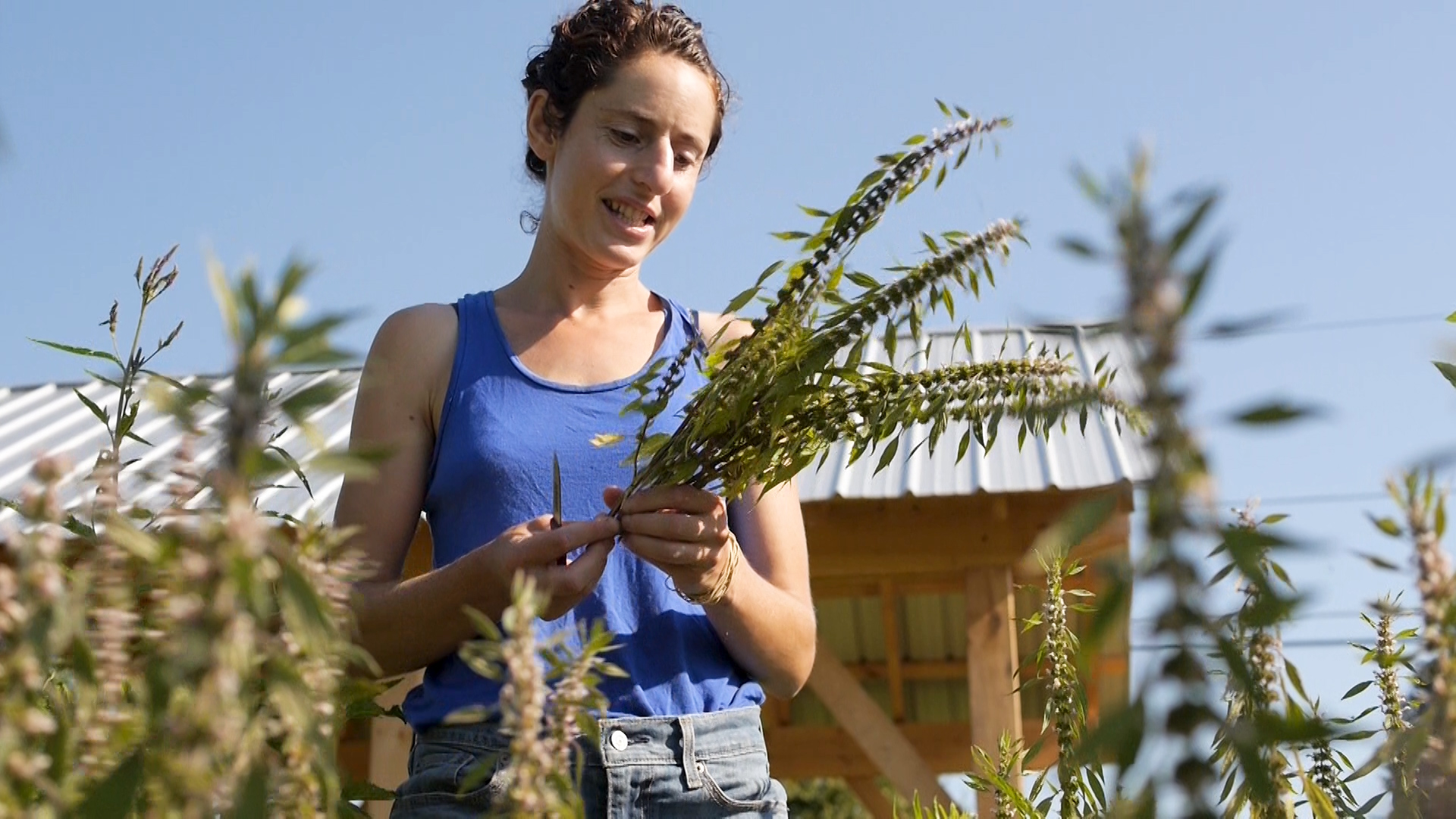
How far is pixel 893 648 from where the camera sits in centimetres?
990

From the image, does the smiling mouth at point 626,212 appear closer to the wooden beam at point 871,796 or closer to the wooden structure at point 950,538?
the wooden structure at point 950,538

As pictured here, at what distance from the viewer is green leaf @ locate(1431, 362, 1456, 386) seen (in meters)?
0.94

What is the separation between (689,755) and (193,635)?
1.37m

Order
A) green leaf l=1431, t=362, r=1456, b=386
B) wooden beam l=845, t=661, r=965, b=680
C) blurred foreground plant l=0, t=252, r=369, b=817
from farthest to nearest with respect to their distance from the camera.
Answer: wooden beam l=845, t=661, r=965, b=680, green leaf l=1431, t=362, r=1456, b=386, blurred foreground plant l=0, t=252, r=369, b=817

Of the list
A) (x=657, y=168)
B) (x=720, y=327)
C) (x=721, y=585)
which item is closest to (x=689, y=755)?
(x=721, y=585)

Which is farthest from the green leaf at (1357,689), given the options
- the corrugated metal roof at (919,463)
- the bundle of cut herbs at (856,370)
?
the corrugated metal roof at (919,463)

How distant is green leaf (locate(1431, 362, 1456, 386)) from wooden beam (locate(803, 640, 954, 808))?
5585 mm

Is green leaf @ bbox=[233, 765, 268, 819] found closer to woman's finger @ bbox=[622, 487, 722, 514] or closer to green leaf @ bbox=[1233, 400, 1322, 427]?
green leaf @ bbox=[1233, 400, 1322, 427]

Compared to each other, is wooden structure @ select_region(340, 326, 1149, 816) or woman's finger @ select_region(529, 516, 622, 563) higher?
wooden structure @ select_region(340, 326, 1149, 816)

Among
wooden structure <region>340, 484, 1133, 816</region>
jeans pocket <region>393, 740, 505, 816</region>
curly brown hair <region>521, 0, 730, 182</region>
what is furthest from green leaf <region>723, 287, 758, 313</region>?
wooden structure <region>340, 484, 1133, 816</region>

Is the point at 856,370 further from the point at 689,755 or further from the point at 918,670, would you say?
the point at 918,670

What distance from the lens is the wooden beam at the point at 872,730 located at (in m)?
6.57

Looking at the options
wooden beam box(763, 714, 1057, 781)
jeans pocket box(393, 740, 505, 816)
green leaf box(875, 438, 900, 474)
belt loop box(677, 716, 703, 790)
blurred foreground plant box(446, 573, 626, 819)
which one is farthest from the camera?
wooden beam box(763, 714, 1057, 781)

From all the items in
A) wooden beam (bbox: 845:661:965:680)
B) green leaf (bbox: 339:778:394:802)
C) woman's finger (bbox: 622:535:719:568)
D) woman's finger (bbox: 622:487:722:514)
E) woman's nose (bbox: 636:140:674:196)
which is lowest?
green leaf (bbox: 339:778:394:802)
